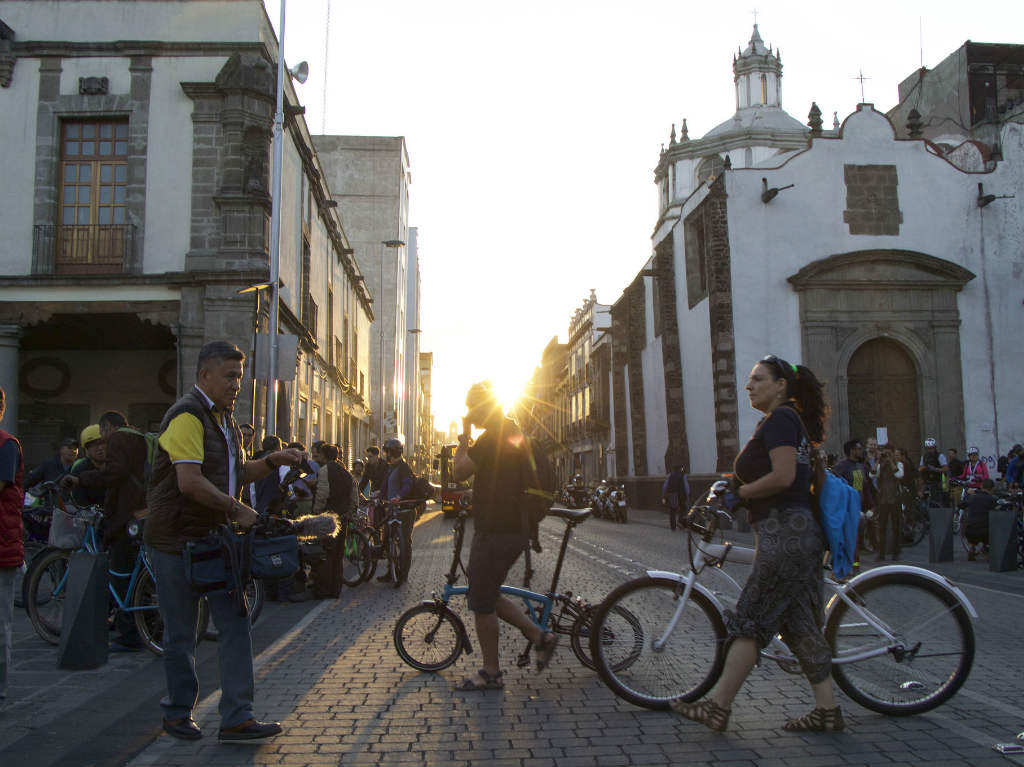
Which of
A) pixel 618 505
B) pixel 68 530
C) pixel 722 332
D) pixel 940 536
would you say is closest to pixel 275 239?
pixel 68 530

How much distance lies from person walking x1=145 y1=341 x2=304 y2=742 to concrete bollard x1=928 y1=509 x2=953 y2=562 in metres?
11.7

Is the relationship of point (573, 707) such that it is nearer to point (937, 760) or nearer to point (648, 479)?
point (937, 760)

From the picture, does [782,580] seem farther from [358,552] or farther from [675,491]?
[675,491]

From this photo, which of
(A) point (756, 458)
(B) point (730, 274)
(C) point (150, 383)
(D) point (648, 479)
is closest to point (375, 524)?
(A) point (756, 458)

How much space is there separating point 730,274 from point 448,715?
2297cm

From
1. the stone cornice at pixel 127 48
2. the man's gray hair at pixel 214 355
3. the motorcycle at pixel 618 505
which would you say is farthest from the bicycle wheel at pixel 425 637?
the motorcycle at pixel 618 505

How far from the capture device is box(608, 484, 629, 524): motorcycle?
30328mm

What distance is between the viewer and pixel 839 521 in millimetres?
4457

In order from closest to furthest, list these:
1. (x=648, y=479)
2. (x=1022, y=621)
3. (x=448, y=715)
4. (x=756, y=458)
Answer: (x=756, y=458)
(x=448, y=715)
(x=1022, y=621)
(x=648, y=479)

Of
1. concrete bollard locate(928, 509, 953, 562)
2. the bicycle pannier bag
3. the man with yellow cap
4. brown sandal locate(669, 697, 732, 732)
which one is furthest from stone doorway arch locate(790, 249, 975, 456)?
the bicycle pannier bag

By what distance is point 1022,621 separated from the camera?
7.94m

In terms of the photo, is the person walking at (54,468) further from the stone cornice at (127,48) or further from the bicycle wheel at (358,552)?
the stone cornice at (127,48)

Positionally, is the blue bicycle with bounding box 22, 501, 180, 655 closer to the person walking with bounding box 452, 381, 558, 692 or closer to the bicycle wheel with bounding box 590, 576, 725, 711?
the person walking with bounding box 452, 381, 558, 692

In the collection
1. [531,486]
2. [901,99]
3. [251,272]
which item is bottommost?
[531,486]
